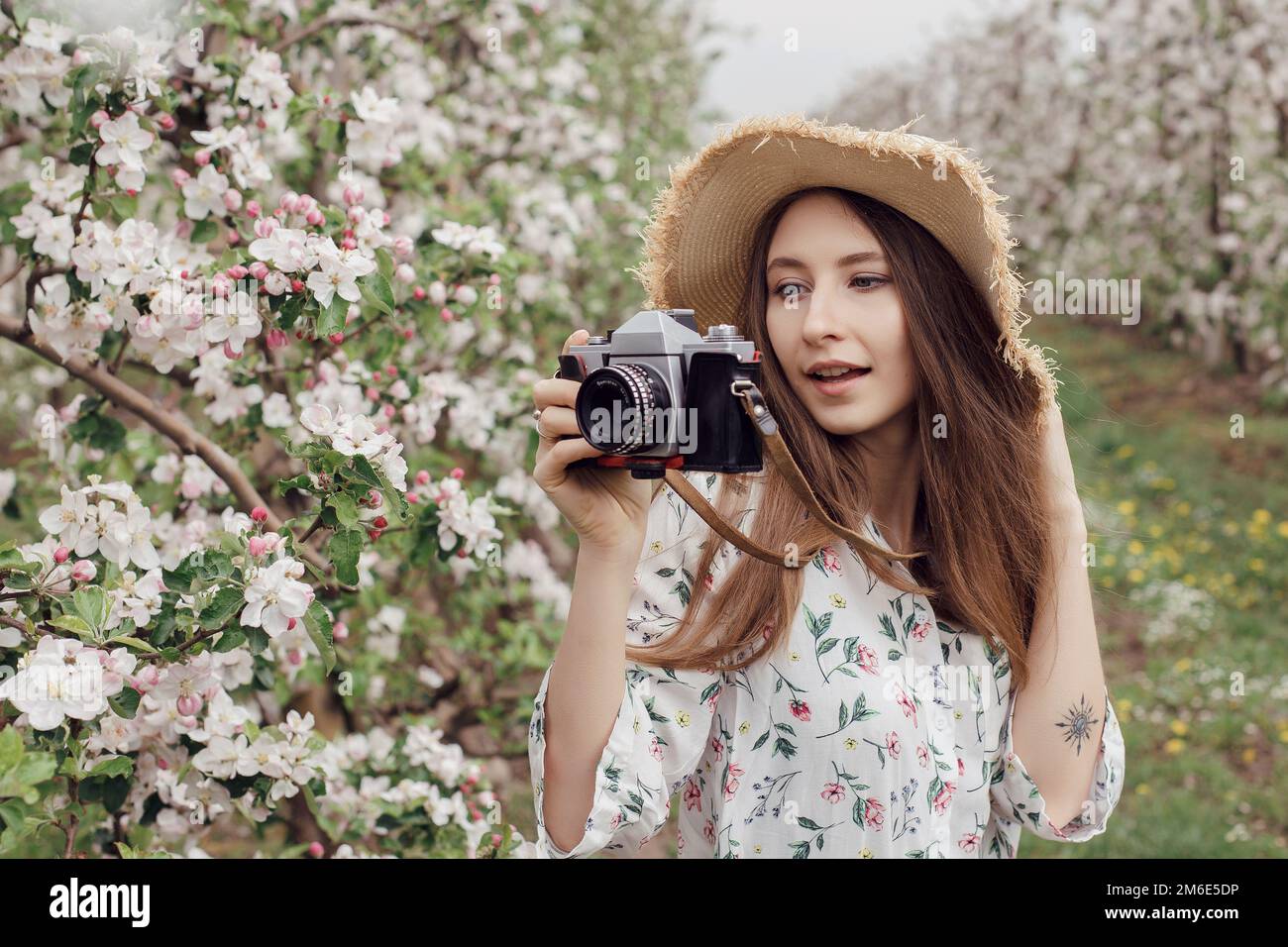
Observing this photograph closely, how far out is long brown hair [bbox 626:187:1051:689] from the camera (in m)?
1.67

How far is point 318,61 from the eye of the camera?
3.44 meters

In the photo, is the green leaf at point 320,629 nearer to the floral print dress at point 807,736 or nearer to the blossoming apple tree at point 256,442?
the blossoming apple tree at point 256,442

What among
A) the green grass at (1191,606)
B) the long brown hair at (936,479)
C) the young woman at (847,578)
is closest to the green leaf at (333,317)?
the young woman at (847,578)

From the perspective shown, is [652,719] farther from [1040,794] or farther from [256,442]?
[256,442]

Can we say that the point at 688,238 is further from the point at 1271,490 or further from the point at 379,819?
the point at 1271,490

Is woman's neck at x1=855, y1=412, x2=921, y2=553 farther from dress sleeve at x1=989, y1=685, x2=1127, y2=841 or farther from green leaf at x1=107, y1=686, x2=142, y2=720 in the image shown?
green leaf at x1=107, y1=686, x2=142, y2=720

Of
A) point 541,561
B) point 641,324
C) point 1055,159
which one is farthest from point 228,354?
point 1055,159

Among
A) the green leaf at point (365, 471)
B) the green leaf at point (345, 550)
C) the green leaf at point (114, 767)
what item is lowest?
the green leaf at point (114, 767)

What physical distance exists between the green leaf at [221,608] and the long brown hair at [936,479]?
0.56 m

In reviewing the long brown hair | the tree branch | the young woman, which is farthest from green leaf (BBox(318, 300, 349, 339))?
the long brown hair

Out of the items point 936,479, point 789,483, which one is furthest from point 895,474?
point 789,483

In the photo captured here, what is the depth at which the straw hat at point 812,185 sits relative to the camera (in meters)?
1.64

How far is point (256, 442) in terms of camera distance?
97.0 inches

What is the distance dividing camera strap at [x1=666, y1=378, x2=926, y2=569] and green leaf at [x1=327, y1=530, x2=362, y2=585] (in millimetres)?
430
